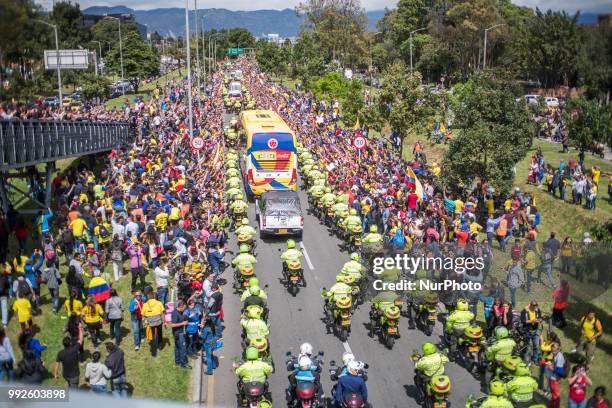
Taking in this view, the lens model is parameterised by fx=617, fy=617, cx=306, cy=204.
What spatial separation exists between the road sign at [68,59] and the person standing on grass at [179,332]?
5385 millimetres

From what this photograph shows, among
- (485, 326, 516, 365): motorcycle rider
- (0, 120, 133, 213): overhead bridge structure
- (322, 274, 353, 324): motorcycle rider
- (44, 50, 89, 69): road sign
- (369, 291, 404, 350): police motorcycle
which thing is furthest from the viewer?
(0, 120, 133, 213): overhead bridge structure

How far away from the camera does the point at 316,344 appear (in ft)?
49.2

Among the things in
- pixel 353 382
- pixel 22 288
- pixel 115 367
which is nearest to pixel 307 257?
pixel 22 288

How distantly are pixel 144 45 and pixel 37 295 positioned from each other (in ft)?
175

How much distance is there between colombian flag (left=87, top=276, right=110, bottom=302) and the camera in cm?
1407

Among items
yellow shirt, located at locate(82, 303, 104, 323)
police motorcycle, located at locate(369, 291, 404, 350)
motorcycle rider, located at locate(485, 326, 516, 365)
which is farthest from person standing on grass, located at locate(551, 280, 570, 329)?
yellow shirt, located at locate(82, 303, 104, 323)

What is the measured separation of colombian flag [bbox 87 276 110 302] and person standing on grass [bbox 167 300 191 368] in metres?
1.98

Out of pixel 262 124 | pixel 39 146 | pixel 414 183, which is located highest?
pixel 39 146

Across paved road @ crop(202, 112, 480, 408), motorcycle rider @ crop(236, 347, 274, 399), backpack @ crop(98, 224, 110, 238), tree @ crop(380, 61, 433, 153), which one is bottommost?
paved road @ crop(202, 112, 480, 408)

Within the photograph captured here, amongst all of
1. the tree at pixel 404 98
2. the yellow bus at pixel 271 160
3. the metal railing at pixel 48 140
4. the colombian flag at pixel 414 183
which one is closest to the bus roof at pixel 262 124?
the yellow bus at pixel 271 160

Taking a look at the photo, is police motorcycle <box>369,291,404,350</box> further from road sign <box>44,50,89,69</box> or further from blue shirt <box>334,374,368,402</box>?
road sign <box>44,50,89,69</box>

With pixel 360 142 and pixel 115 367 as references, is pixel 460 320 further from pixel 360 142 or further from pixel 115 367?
pixel 360 142

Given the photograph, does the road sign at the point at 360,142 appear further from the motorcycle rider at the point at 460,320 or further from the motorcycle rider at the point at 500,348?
the motorcycle rider at the point at 500,348

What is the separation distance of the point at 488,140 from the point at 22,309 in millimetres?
18137
